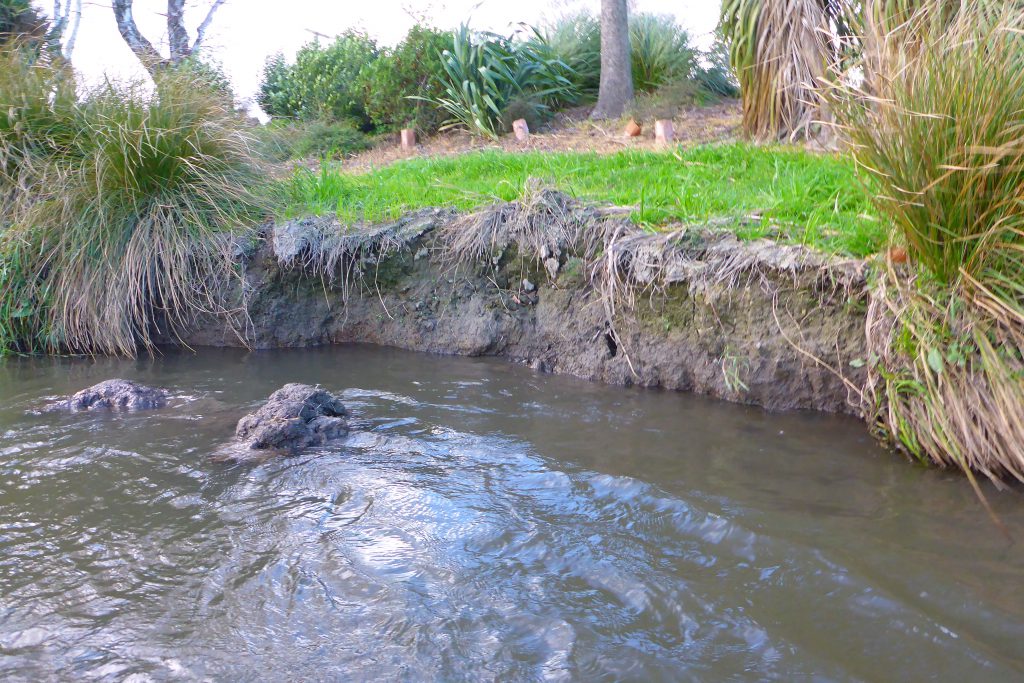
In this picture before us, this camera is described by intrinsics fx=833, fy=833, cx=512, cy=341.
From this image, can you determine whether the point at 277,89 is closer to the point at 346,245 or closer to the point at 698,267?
the point at 346,245

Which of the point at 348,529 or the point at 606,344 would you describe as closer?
the point at 348,529

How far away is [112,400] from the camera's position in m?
4.69

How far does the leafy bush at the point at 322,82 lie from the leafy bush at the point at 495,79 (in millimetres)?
1679

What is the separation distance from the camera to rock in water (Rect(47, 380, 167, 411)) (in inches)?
184

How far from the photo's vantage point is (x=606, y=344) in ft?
16.5

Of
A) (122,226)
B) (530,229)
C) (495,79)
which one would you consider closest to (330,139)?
(495,79)

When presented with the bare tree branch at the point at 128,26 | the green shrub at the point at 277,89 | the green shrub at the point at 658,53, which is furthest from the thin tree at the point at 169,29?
the green shrub at the point at 658,53

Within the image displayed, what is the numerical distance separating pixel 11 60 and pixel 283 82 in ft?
20.8

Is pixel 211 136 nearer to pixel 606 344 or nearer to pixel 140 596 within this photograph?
pixel 606 344

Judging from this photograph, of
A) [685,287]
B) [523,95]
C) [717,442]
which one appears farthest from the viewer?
[523,95]

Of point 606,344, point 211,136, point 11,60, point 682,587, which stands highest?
point 11,60

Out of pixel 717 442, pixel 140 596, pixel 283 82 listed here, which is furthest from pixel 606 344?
pixel 283 82

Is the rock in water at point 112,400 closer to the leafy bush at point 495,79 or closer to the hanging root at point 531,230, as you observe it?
the hanging root at point 531,230

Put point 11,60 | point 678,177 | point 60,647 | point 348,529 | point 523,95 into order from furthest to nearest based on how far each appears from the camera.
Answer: point 523,95, point 11,60, point 678,177, point 348,529, point 60,647
